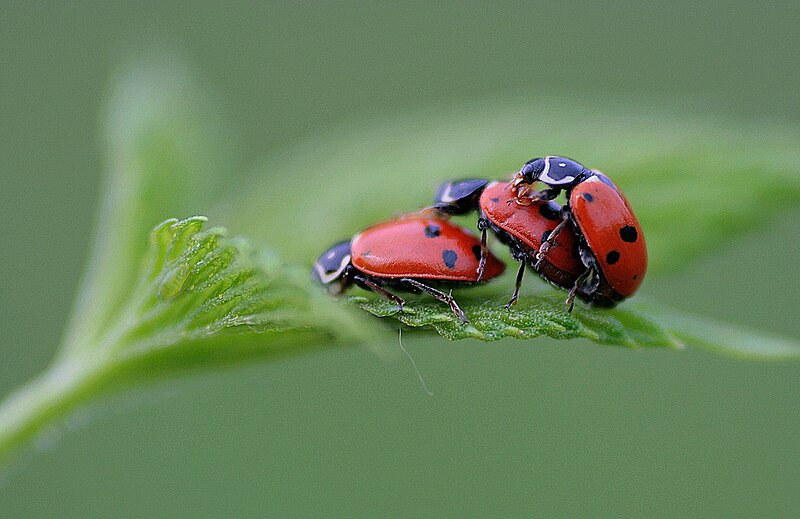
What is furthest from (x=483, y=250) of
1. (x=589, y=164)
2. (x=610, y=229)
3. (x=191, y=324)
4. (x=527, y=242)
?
(x=191, y=324)

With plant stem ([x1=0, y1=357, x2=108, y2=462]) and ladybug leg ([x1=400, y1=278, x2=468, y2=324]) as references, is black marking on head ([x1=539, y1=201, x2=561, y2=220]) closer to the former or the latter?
ladybug leg ([x1=400, y1=278, x2=468, y2=324])

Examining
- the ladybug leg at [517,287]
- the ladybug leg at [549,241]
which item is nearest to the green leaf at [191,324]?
the ladybug leg at [517,287]

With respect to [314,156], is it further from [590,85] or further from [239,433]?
[590,85]

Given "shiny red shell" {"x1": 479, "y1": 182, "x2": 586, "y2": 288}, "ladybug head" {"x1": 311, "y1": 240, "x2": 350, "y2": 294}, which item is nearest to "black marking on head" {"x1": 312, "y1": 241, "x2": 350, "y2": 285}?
"ladybug head" {"x1": 311, "y1": 240, "x2": 350, "y2": 294}

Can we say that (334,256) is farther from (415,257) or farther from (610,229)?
(610,229)

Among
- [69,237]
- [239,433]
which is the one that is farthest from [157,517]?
[69,237]

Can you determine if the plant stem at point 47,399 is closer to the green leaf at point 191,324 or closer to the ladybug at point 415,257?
the green leaf at point 191,324
